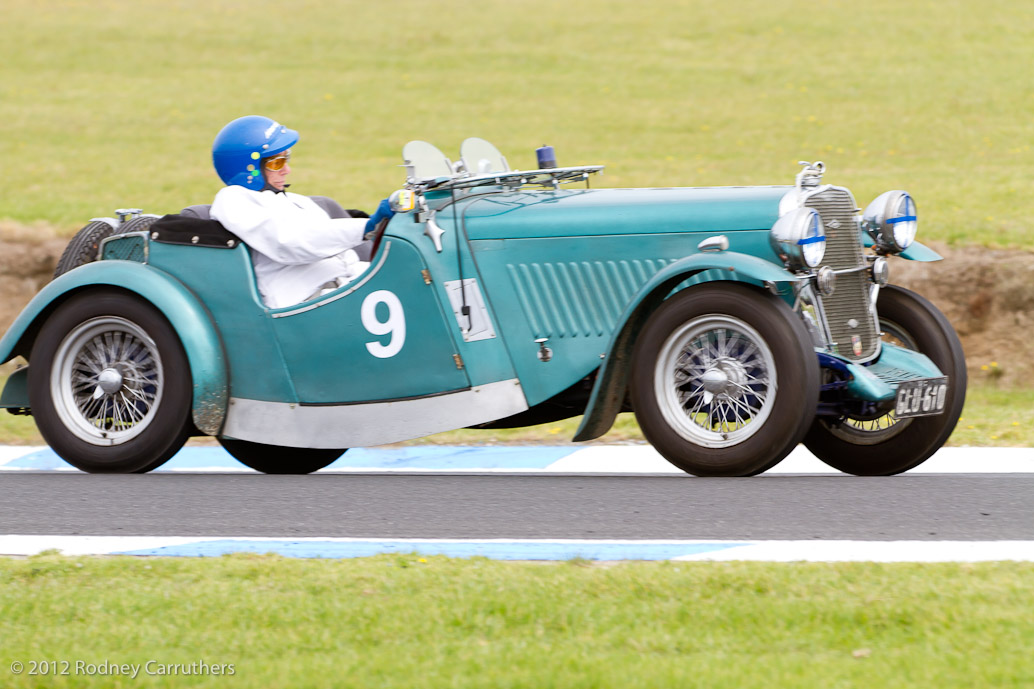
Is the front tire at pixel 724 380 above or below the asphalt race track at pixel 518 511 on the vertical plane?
above

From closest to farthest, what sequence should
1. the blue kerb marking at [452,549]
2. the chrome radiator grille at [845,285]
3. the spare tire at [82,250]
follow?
the blue kerb marking at [452,549] < the chrome radiator grille at [845,285] < the spare tire at [82,250]

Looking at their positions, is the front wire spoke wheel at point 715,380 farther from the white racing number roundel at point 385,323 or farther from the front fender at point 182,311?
the front fender at point 182,311

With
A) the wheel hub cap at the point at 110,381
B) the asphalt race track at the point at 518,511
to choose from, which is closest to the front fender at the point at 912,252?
the asphalt race track at the point at 518,511

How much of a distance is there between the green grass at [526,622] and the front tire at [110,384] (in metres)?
2.13

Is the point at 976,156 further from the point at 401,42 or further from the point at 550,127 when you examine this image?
the point at 401,42

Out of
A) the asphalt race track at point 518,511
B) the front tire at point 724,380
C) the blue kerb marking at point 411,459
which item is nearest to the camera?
the asphalt race track at point 518,511

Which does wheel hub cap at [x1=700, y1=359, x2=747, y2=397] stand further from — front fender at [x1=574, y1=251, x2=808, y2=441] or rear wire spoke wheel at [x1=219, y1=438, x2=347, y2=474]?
rear wire spoke wheel at [x1=219, y1=438, x2=347, y2=474]

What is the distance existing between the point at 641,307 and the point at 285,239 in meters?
1.70

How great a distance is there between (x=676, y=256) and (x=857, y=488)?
1236 mm

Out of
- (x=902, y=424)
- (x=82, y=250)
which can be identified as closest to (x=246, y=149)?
(x=82, y=250)

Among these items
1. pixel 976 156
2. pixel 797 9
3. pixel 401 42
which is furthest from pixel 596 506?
pixel 797 9

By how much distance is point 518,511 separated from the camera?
215 inches

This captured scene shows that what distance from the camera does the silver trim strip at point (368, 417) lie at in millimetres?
6246

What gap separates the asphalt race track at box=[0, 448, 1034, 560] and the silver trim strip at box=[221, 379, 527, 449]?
8.0 inches
